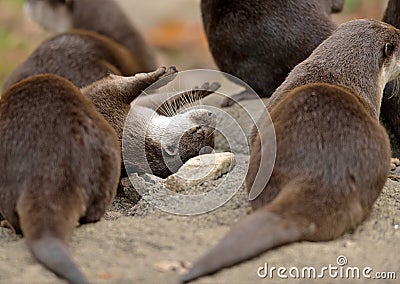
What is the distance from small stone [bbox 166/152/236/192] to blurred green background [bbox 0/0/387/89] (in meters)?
5.60

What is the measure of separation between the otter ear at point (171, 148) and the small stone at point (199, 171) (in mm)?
264

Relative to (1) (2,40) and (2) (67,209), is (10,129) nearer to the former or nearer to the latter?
(2) (67,209)

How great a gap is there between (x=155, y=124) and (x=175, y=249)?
1.33 m

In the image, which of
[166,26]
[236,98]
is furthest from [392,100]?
[166,26]

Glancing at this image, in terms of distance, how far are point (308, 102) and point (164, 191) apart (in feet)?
2.56

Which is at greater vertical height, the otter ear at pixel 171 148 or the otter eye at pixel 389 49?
the otter eye at pixel 389 49

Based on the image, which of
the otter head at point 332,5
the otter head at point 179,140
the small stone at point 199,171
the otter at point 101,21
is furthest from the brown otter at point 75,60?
the small stone at point 199,171

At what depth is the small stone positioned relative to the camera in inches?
140

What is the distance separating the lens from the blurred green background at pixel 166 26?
9521mm

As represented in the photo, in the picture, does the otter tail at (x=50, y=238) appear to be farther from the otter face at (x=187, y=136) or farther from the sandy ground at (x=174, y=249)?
the otter face at (x=187, y=136)

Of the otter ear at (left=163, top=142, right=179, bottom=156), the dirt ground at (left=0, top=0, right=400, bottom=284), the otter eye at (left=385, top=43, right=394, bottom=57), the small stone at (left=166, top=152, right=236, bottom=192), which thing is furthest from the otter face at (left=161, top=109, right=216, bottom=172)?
the otter eye at (left=385, top=43, right=394, bottom=57)

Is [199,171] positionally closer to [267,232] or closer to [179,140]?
[179,140]

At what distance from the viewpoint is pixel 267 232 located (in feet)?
8.83

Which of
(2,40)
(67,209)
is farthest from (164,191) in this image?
(2,40)
